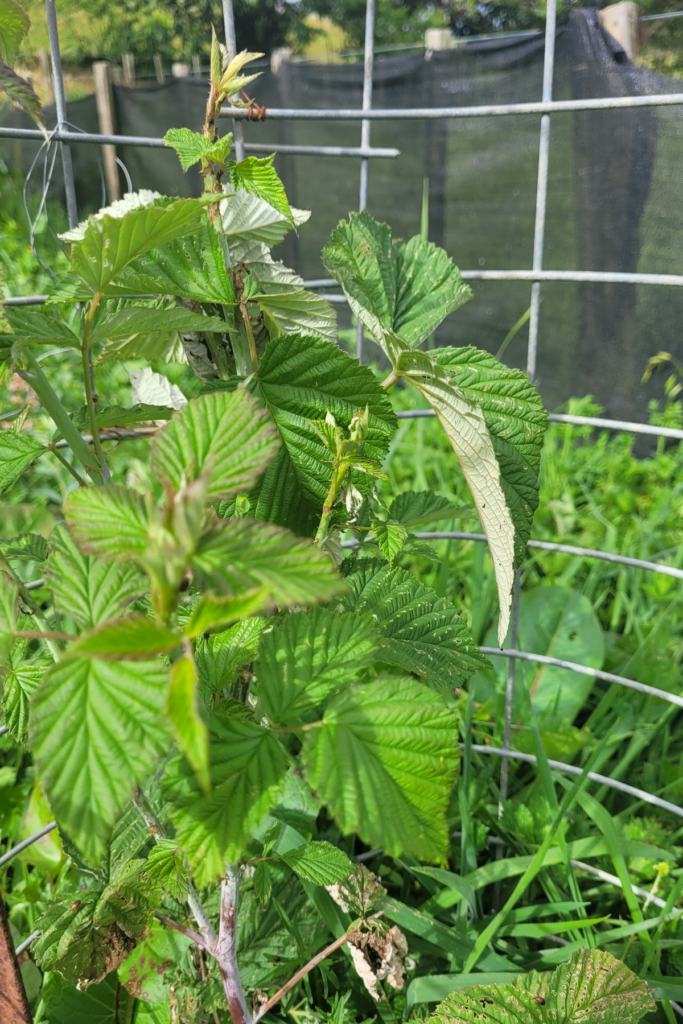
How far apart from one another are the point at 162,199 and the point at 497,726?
1.15 meters

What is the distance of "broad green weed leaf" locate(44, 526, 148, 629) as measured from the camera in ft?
1.47

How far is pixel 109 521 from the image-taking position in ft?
1.42

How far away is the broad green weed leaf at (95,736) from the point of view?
37 cm

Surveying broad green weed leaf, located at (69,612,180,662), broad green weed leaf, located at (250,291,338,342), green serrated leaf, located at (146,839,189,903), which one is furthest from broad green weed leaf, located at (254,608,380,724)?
broad green weed leaf, located at (250,291,338,342)

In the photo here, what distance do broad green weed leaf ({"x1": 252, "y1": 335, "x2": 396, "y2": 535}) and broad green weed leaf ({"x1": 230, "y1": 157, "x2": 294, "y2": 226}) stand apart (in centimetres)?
11

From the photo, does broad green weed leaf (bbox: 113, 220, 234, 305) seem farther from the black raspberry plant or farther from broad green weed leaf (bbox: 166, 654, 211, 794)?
broad green weed leaf (bbox: 166, 654, 211, 794)

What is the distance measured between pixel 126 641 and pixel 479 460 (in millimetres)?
358

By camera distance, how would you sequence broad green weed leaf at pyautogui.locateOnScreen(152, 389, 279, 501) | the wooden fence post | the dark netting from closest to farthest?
1. broad green weed leaf at pyautogui.locateOnScreen(152, 389, 279, 501)
2. the dark netting
3. the wooden fence post

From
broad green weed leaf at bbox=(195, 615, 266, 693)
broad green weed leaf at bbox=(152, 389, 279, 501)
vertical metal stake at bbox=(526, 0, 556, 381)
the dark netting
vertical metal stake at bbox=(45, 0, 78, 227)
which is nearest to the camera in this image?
broad green weed leaf at bbox=(152, 389, 279, 501)

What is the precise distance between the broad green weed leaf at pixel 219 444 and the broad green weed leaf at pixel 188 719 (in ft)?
0.38

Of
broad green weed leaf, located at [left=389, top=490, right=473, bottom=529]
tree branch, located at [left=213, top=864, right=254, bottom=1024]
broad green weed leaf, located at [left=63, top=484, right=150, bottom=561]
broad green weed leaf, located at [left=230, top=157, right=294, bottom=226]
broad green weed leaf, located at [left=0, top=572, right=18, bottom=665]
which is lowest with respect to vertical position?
tree branch, located at [left=213, top=864, right=254, bottom=1024]

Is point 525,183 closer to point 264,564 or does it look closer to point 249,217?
point 249,217

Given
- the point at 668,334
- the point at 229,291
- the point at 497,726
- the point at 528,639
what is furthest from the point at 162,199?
the point at 668,334

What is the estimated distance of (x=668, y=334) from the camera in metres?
2.48
